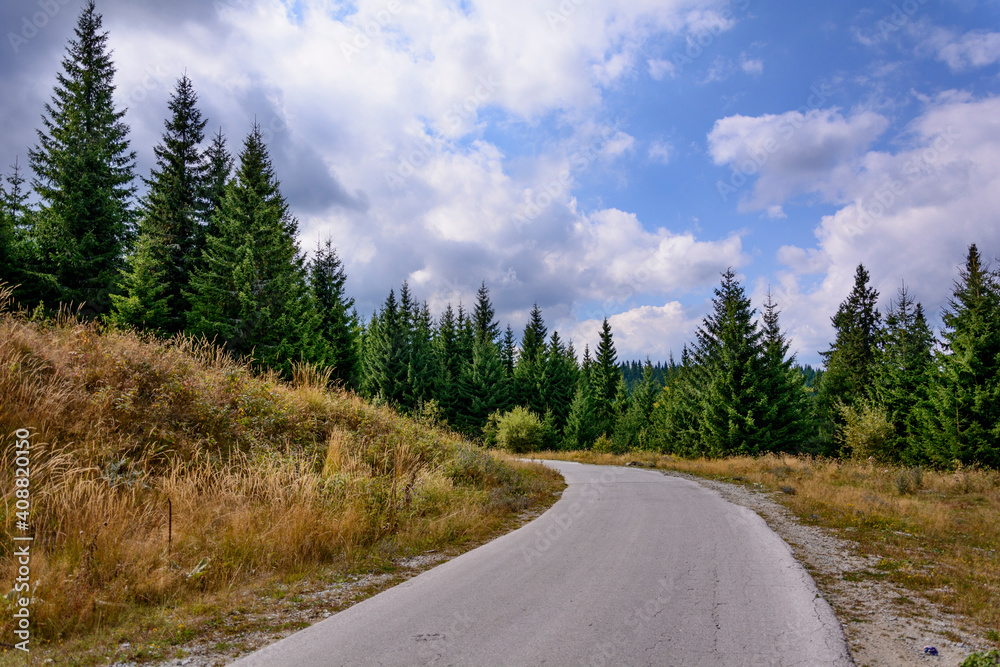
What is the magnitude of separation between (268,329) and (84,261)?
8256 mm

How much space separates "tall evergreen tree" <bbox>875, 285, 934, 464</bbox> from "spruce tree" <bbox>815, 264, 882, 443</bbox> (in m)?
2.94

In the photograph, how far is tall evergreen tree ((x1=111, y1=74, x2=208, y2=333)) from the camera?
25.2 m

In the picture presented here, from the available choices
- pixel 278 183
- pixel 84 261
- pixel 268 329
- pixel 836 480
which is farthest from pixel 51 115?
pixel 836 480

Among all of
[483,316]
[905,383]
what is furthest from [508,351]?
[905,383]

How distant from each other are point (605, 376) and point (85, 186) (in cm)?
5549

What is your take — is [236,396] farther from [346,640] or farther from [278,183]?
[278,183]

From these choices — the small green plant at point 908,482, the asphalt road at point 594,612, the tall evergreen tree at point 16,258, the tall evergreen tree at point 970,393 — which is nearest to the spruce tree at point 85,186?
the tall evergreen tree at point 16,258

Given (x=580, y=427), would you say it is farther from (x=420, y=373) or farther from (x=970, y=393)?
(x=970, y=393)

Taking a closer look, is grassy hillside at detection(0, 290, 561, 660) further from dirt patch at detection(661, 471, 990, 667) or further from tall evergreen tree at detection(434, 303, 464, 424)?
tall evergreen tree at detection(434, 303, 464, 424)

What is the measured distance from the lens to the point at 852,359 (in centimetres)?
3994

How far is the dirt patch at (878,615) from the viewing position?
3.59m

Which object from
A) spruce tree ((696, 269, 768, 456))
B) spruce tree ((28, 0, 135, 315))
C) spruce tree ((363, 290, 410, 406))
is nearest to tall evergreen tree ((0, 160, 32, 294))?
spruce tree ((28, 0, 135, 315))

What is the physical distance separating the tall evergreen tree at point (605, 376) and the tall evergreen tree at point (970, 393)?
36.1m

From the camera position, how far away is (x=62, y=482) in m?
5.56
